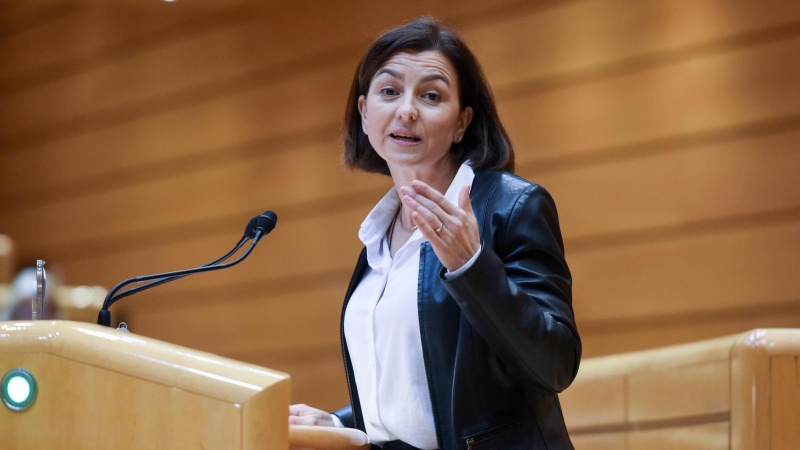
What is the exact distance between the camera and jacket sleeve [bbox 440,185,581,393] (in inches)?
48.6

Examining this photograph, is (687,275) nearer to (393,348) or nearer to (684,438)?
(684,438)

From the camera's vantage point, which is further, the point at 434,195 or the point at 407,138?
the point at 407,138

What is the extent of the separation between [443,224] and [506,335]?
19 centimetres

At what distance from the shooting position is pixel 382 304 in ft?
5.17

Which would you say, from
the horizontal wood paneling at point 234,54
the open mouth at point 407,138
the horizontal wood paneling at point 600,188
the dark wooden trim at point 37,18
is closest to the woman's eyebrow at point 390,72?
the open mouth at point 407,138

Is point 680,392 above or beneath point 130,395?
above

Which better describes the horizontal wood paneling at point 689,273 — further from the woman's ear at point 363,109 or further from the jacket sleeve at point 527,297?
the jacket sleeve at point 527,297

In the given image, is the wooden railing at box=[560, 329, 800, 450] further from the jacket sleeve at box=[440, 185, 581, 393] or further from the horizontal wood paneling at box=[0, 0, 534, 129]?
the horizontal wood paneling at box=[0, 0, 534, 129]

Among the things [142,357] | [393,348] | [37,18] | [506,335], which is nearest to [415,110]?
[393,348]

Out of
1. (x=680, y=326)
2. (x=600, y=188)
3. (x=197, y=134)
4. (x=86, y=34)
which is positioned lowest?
(x=680, y=326)

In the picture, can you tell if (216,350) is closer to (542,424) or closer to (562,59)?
(562,59)

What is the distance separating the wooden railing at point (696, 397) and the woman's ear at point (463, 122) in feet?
2.24

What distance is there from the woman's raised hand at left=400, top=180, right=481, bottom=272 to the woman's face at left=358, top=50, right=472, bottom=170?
437 millimetres

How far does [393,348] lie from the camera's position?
59.6 inches
